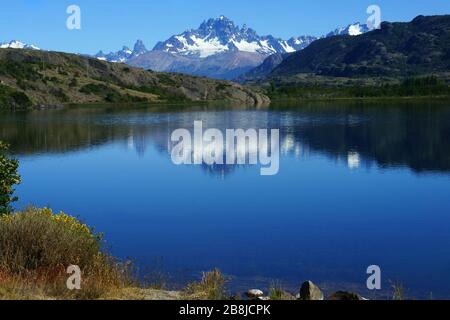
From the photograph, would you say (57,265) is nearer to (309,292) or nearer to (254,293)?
(309,292)

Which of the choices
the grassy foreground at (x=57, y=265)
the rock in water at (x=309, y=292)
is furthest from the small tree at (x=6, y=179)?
the rock in water at (x=309, y=292)

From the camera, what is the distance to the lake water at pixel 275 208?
2853 centimetres

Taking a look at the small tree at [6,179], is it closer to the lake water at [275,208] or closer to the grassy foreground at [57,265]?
the lake water at [275,208]

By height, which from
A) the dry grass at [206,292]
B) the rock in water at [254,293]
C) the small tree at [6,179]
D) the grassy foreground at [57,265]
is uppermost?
the small tree at [6,179]

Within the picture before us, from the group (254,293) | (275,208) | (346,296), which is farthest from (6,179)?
(275,208)

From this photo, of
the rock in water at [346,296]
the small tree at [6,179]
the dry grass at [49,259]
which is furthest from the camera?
the small tree at [6,179]

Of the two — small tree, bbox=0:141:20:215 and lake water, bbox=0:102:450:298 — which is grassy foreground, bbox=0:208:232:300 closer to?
small tree, bbox=0:141:20:215

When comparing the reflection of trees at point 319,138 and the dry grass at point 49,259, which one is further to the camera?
the reflection of trees at point 319,138

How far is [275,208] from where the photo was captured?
41531mm

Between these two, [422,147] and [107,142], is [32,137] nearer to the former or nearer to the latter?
[107,142]

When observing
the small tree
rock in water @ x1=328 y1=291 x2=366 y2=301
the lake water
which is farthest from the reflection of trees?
rock in water @ x1=328 y1=291 x2=366 y2=301

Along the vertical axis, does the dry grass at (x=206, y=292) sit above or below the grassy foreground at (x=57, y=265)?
below

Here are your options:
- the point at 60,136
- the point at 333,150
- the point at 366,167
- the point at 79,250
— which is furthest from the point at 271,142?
the point at 79,250
